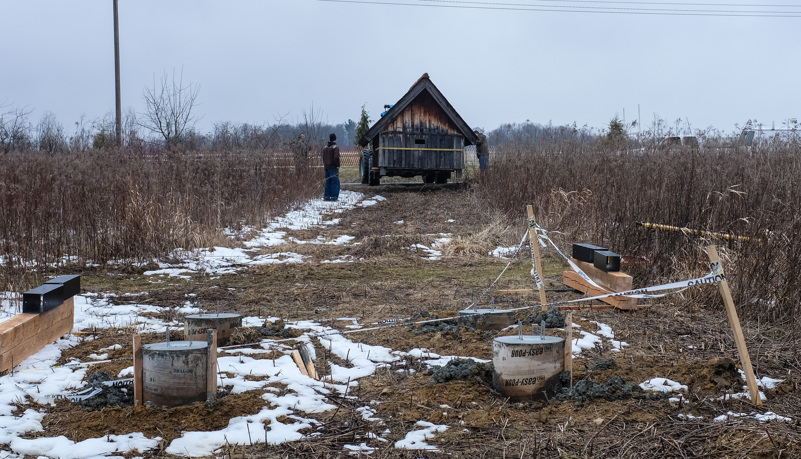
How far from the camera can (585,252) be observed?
812 cm

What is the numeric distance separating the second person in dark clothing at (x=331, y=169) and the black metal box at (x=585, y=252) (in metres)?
14.2

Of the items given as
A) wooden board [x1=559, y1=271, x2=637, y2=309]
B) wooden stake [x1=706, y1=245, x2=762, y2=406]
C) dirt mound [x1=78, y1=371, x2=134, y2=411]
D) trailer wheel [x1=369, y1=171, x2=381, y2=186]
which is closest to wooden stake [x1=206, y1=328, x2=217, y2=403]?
dirt mound [x1=78, y1=371, x2=134, y2=411]

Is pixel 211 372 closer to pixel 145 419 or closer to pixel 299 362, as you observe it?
pixel 145 419

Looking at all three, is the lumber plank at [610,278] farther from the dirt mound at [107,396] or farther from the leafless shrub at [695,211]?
the dirt mound at [107,396]

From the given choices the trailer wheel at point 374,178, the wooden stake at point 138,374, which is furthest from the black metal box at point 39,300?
the trailer wheel at point 374,178

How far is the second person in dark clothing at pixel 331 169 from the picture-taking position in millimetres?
21906

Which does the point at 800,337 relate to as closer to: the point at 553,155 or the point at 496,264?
the point at 496,264

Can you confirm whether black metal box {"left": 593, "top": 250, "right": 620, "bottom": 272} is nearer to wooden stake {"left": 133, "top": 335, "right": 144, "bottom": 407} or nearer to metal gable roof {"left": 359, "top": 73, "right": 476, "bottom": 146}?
→ wooden stake {"left": 133, "top": 335, "right": 144, "bottom": 407}

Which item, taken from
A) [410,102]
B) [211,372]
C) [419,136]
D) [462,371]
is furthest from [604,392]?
[419,136]

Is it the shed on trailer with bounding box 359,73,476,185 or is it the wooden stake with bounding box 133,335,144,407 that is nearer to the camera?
the wooden stake with bounding box 133,335,144,407

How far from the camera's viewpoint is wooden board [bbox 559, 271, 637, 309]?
23.4ft

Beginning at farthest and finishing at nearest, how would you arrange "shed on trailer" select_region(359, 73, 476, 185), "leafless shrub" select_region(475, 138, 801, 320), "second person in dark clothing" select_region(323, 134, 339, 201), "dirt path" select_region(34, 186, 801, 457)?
"shed on trailer" select_region(359, 73, 476, 185) < "second person in dark clothing" select_region(323, 134, 339, 201) < "leafless shrub" select_region(475, 138, 801, 320) < "dirt path" select_region(34, 186, 801, 457)

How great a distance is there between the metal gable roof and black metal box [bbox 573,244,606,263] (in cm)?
1757

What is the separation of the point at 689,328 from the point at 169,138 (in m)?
19.4
